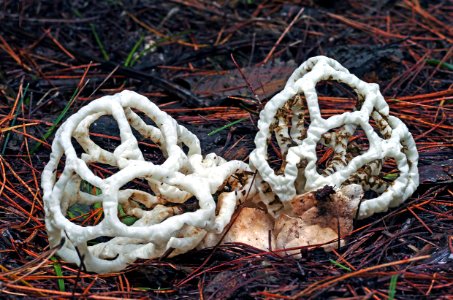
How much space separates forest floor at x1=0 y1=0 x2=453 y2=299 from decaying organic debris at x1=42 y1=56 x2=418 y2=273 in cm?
11

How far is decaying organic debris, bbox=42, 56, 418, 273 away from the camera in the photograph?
2.88m

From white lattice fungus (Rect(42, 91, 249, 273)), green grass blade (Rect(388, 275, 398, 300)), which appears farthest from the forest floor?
white lattice fungus (Rect(42, 91, 249, 273))

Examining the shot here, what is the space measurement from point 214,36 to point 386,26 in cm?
141

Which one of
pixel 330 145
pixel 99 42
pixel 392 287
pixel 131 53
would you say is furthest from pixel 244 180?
pixel 99 42

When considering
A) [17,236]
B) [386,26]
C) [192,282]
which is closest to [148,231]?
[192,282]

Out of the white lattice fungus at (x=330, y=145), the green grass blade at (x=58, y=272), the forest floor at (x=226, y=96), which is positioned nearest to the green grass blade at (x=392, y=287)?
the forest floor at (x=226, y=96)

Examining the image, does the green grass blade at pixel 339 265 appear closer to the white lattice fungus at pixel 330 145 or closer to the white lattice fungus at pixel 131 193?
the white lattice fungus at pixel 330 145

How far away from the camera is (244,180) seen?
320cm

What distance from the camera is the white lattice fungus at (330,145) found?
301 centimetres

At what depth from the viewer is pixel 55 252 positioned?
9.33 ft

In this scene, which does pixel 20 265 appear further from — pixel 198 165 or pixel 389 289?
pixel 389 289

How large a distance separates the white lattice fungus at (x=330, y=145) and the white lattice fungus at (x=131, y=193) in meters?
0.21

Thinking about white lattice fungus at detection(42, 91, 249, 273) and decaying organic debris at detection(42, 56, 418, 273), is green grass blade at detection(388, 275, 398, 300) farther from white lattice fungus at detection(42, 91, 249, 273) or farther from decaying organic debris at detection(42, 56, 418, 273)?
white lattice fungus at detection(42, 91, 249, 273)

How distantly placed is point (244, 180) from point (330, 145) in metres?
0.43
